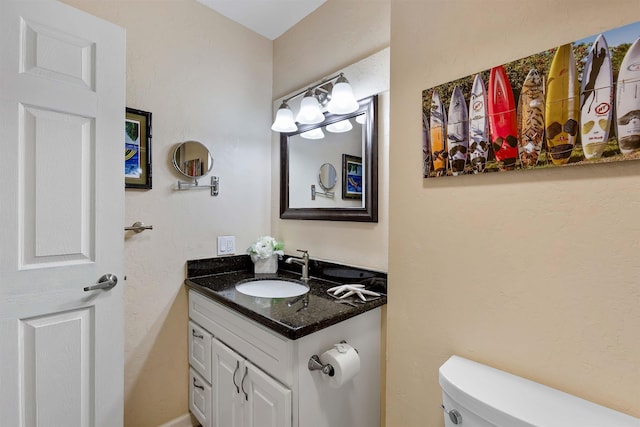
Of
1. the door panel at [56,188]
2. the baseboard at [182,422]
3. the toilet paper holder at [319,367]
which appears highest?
the door panel at [56,188]

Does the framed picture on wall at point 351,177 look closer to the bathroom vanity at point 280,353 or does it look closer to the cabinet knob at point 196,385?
the bathroom vanity at point 280,353

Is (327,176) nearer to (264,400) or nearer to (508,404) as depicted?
(264,400)

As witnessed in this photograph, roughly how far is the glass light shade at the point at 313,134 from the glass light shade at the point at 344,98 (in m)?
0.26

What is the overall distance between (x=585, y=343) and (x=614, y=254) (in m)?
0.24

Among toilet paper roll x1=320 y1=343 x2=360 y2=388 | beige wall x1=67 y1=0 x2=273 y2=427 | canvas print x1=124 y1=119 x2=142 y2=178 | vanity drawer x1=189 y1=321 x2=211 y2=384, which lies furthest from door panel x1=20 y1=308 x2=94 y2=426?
toilet paper roll x1=320 y1=343 x2=360 y2=388

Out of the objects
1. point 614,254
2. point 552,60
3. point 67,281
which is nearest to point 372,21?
point 552,60

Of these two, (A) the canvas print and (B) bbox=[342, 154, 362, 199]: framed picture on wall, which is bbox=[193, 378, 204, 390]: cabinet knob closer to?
(A) the canvas print

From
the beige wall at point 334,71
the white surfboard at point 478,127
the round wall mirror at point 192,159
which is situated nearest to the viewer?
the white surfboard at point 478,127

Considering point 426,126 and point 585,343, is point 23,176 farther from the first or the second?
point 585,343

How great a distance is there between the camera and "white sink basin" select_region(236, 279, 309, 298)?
5.08ft

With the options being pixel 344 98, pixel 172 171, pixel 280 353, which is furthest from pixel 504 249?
pixel 172 171

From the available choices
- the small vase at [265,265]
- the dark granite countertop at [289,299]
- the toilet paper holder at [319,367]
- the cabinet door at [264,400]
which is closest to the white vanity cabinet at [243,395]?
the cabinet door at [264,400]

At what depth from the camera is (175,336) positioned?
5.53 feet

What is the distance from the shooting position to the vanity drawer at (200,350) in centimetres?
152
